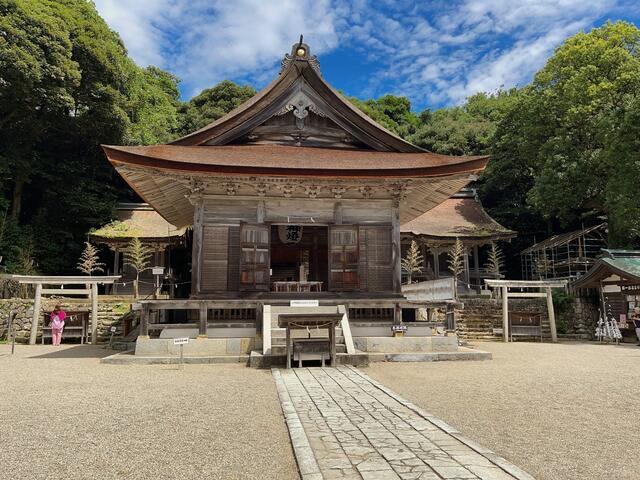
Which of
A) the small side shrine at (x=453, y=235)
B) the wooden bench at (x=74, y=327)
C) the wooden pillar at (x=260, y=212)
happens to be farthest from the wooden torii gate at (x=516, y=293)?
the wooden bench at (x=74, y=327)

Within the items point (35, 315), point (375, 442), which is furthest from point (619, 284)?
point (35, 315)

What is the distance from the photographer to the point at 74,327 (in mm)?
16969

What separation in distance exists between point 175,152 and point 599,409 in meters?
11.7

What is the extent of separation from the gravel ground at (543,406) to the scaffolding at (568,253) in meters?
17.7

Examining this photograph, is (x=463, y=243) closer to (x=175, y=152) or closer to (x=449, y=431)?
(x=175, y=152)

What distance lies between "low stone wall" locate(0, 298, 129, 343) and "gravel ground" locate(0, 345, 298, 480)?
9.89 meters

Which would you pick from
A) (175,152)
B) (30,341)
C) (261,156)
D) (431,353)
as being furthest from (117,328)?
(431,353)

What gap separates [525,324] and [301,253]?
10.1m

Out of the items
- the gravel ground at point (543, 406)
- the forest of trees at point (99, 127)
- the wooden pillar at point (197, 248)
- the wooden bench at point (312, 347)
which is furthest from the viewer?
the forest of trees at point (99, 127)

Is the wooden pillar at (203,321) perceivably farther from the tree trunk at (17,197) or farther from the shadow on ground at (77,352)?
the tree trunk at (17,197)

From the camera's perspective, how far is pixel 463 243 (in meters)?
26.7

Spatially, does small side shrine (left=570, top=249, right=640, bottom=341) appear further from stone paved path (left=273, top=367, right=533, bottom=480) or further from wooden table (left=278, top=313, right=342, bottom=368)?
stone paved path (left=273, top=367, right=533, bottom=480)

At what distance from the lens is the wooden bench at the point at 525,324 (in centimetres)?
1773

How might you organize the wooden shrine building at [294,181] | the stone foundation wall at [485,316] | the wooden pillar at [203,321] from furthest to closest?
1. the stone foundation wall at [485,316]
2. the wooden shrine building at [294,181]
3. the wooden pillar at [203,321]
